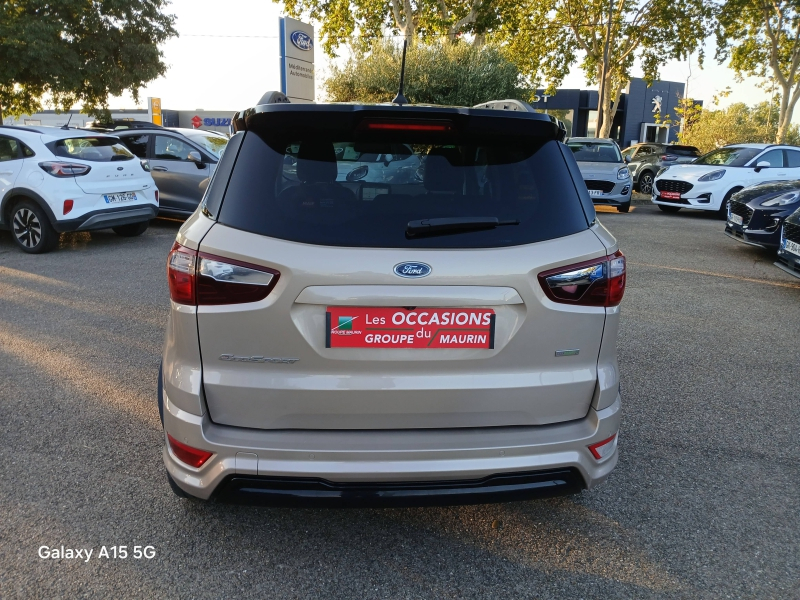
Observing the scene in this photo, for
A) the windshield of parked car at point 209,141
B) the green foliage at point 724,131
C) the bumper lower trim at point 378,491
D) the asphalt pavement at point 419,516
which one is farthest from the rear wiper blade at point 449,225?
the green foliage at point 724,131

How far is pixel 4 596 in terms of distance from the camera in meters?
2.34

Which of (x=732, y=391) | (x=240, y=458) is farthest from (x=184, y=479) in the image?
(x=732, y=391)

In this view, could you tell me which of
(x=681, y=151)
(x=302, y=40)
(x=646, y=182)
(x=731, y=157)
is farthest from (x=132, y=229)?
(x=681, y=151)

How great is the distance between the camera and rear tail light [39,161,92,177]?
8508 mm

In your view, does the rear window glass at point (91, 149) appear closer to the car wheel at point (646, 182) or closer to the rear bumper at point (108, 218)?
the rear bumper at point (108, 218)

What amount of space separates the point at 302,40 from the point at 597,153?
8.49 metres

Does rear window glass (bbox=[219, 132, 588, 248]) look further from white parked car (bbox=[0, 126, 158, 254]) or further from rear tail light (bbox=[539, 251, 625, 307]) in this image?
white parked car (bbox=[0, 126, 158, 254])

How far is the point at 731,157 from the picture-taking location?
14.7 m

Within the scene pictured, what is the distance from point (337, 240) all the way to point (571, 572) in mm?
1562

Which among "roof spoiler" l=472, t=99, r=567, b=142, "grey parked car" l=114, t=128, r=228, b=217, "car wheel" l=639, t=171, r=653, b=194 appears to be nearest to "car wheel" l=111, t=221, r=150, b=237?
"grey parked car" l=114, t=128, r=228, b=217

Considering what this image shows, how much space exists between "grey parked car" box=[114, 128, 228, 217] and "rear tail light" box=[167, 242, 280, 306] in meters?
9.21

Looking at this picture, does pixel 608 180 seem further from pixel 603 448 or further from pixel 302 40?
pixel 603 448

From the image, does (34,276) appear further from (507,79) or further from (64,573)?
(507,79)

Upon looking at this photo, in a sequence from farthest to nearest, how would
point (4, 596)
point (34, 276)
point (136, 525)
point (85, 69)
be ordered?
point (85, 69), point (34, 276), point (136, 525), point (4, 596)
